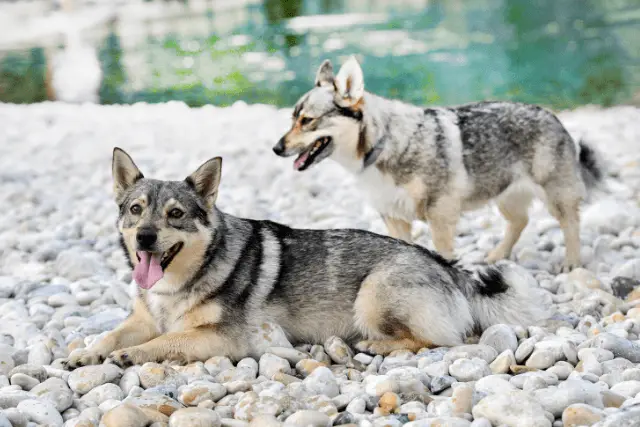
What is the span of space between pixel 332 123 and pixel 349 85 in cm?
28

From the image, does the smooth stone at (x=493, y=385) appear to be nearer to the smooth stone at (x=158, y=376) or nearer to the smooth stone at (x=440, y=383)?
the smooth stone at (x=440, y=383)

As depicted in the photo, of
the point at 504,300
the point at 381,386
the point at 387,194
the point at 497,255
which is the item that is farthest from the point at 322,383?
the point at 497,255

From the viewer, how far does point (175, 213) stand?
3779 mm

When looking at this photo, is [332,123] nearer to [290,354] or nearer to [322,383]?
[290,354]

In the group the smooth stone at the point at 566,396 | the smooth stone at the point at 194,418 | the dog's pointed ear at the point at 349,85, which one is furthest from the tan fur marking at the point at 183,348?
the dog's pointed ear at the point at 349,85

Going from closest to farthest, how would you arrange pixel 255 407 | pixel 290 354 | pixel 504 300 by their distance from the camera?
Answer: pixel 255 407, pixel 290 354, pixel 504 300

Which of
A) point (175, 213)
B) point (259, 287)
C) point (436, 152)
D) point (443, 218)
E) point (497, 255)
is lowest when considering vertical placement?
point (497, 255)

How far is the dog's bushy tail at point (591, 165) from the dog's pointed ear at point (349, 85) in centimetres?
182

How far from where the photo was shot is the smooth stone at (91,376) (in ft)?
11.1

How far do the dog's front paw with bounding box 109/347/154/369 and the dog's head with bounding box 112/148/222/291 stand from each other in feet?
1.01

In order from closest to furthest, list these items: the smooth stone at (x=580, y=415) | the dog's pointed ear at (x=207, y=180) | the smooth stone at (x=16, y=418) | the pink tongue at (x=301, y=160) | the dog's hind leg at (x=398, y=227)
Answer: the smooth stone at (x=580, y=415) → the smooth stone at (x=16, y=418) → the dog's pointed ear at (x=207, y=180) → the pink tongue at (x=301, y=160) → the dog's hind leg at (x=398, y=227)

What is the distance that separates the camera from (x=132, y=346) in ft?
12.5

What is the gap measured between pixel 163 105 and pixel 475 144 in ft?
29.6

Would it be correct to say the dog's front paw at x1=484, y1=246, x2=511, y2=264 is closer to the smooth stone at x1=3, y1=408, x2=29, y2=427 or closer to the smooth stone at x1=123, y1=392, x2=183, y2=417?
the smooth stone at x1=123, y1=392, x2=183, y2=417
